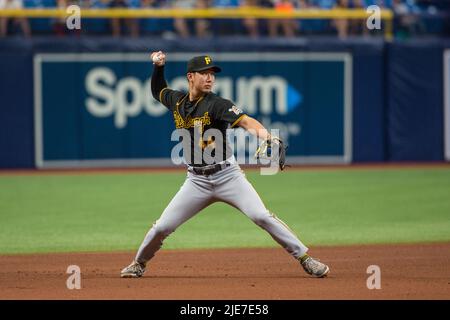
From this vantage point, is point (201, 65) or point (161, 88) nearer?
point (201, 65)

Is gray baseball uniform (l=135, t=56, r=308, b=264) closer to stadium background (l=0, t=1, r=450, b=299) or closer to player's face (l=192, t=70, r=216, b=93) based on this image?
player's face (l=192, t=70, r=216, b=93)

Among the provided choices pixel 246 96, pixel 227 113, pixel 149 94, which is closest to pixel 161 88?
pixel 227 113

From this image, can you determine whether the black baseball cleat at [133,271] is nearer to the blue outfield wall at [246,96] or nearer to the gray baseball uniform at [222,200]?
the gray baseball uniform at [222,200]

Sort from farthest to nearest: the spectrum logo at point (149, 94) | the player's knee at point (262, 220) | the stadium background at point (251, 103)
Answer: the spectrum logo at point (149, 94) < the stadium background at point (251, 103) < the player's knee at point (262, 220)

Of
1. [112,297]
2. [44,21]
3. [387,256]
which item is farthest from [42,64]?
[112,297]

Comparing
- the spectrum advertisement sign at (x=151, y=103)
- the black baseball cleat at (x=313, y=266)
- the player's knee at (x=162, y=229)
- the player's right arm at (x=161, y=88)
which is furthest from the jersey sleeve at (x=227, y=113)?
the spectrum advertisement sign at (x=151, y=103)

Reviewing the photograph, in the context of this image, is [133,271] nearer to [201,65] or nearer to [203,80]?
[203,80]
